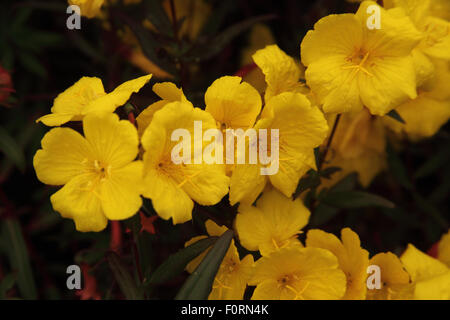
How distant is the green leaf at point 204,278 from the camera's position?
997 millimetres

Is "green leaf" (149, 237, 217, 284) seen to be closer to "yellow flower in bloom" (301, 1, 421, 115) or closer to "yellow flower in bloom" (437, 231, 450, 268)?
"yellow flower in bloom" (301, 1, 421, 115)

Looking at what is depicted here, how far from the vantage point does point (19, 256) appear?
160 cm

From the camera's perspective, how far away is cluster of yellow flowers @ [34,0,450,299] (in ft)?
3.35

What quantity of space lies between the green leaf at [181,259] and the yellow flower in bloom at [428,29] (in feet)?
2.36

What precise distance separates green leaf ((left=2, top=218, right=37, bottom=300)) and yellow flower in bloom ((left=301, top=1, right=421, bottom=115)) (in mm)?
1065

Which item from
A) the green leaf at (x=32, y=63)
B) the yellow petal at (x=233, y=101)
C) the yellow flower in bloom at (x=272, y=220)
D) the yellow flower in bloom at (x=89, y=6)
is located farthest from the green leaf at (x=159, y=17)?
the yellow flower in bloom at (x=272, y=220)

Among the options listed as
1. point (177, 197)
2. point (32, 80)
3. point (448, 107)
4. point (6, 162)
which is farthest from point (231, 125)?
point (32, 80)

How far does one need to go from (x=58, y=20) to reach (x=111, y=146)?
3.82 ft

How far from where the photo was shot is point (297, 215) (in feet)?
4.00

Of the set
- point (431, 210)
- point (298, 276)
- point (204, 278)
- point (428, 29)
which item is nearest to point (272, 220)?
point (298, 276)

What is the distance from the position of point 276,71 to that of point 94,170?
483mm

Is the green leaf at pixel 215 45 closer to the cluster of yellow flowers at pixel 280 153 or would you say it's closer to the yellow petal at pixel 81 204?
the cluster of yellow flowers at pixel 280 153

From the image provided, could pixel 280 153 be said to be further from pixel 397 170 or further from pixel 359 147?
pixel 397 170

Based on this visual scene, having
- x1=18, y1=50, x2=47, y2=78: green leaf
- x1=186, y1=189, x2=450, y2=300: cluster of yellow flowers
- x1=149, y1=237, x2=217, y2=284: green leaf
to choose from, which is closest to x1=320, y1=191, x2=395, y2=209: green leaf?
x1=186, y1=189, x2=450, y2=300: cluster of yellow flowers
